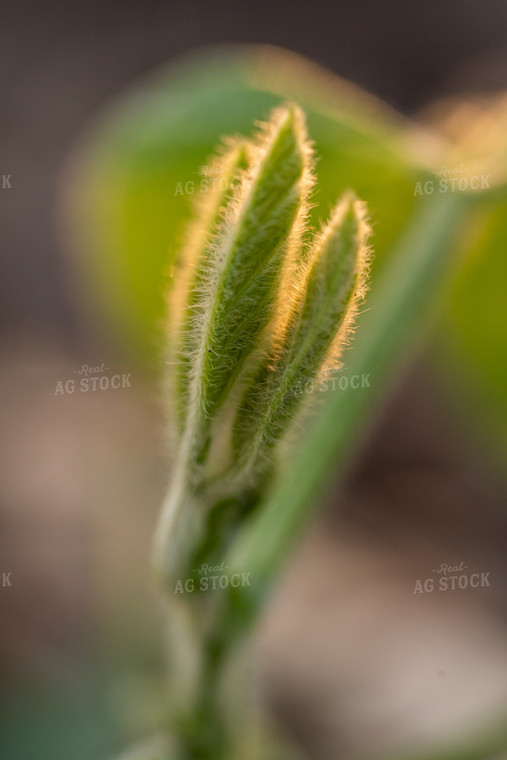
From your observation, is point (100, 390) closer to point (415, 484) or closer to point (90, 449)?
point (90, 449)

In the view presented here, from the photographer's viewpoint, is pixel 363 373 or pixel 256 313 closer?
pixel 256 313

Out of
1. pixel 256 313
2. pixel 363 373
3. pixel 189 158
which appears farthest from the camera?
pixel 189 158

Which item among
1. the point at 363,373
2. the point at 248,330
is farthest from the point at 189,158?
the point at 248,330

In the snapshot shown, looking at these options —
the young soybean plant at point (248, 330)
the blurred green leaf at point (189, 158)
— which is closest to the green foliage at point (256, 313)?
the young soybean plant at point (248, 330)

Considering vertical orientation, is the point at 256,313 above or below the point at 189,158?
below

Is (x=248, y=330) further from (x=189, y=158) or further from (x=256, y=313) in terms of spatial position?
(x=189, y=158)

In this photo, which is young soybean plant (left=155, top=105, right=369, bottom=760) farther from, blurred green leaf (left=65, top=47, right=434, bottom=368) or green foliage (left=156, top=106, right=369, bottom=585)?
blurred green leaf (left=65, top=47, right=434, bottom=368)

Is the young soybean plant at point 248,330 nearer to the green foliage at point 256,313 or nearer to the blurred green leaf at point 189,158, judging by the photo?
the green foliage at point 256,313

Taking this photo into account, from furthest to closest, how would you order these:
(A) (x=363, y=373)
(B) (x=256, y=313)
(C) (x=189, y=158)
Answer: (C) (x=189, y=158) → (A) (x=363, y=373) → (B) (x=256, y=313)

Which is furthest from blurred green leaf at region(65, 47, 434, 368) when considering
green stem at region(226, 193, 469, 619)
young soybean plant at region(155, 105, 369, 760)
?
young soybean plant at region(155, 105, 369, 760)
